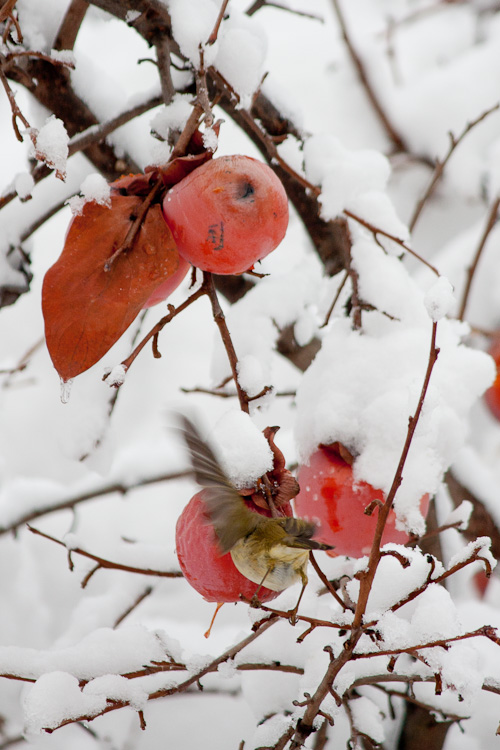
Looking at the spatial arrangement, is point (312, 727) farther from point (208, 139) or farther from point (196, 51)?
point (196, 51)

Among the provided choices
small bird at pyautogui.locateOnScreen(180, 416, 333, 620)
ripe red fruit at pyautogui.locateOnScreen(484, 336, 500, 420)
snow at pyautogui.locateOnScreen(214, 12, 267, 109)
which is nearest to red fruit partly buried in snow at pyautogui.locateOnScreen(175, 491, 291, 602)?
small bird at pyautogui.locateOnScreen(180, 416, 333, 620)

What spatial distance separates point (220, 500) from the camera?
17.9 inches

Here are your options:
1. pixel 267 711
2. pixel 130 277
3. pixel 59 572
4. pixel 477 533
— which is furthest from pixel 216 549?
pixel 59 572

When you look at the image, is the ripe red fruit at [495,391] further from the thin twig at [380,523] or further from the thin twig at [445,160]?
the thin twig at [380,523]

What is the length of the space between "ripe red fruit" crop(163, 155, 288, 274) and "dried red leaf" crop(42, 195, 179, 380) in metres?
0.02

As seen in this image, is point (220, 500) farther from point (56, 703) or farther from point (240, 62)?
point (240, 62)

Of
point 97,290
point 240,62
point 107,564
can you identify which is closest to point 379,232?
point 240,62

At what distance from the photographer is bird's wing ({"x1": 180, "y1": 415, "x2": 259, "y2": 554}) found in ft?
1.43

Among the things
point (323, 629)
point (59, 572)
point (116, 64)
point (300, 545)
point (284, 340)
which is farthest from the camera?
point (116, 64)

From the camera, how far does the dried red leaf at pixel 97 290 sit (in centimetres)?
48

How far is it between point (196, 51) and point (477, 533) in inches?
32.6

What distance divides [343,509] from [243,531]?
184 mm

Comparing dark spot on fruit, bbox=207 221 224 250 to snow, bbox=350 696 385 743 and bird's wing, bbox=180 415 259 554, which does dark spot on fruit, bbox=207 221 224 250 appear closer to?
bird's wing, bbox=180 415 259 554

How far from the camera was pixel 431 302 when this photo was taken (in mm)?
412
